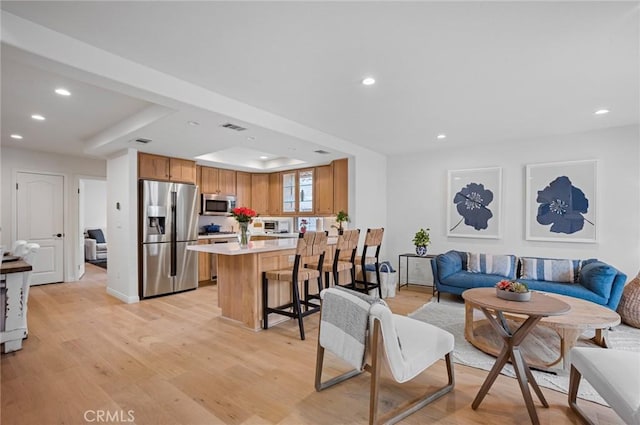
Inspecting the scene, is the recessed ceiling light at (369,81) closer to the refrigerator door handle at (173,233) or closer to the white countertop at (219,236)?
the refrigerator door handle at (173,233)

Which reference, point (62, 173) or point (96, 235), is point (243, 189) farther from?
point (96, 235)

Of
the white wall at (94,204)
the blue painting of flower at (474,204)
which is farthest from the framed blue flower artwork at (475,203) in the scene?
the white wall at (94,204)

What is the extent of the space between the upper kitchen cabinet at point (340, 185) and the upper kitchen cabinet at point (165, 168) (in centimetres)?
264

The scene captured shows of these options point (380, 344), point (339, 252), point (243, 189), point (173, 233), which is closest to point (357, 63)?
point (380, 344)

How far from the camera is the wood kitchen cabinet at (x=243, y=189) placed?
7043mm

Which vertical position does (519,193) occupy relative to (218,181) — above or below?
below

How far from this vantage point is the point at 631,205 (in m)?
4.13

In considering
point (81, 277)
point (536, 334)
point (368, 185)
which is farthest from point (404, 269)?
point (81, 277)

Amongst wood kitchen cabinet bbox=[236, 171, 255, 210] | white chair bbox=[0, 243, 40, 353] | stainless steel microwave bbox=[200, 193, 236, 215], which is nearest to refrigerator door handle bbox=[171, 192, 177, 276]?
stainless steel microwave bbox=[200, 193, 236, 215]

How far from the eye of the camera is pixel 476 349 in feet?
9.76

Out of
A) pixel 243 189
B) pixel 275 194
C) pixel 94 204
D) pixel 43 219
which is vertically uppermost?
pixel 243 189

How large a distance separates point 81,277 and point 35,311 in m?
2.67

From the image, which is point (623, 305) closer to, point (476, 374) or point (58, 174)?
point (476, 374)

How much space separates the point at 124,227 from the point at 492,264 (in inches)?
223
